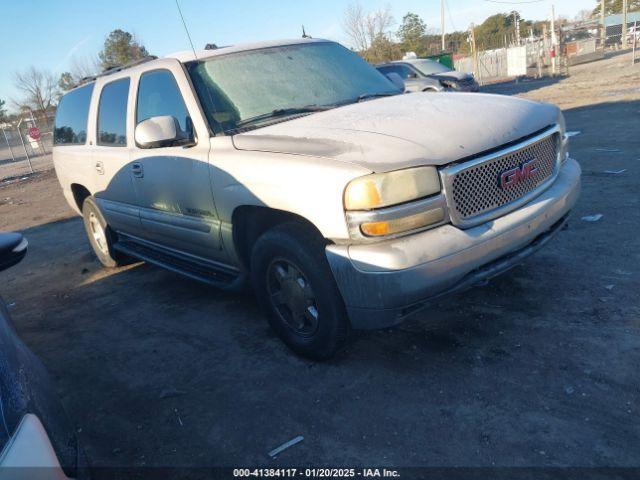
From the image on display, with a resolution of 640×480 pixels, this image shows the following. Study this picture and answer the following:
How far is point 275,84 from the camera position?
3807mm

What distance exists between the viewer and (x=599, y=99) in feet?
42.8

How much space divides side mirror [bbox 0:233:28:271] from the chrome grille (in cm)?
209

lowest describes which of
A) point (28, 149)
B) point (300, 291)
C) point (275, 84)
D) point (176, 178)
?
point (28, 149)

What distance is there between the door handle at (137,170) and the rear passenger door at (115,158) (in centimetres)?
11

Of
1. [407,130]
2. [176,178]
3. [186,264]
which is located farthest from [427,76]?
[407,130]

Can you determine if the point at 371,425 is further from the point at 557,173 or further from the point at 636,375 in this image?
the point at 557,173

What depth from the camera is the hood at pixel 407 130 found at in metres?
2.67

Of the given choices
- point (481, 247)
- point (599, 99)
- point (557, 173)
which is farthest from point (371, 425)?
point (599, 99)

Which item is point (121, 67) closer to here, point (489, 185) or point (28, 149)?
point (489, 185)

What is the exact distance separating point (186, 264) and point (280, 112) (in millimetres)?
1501

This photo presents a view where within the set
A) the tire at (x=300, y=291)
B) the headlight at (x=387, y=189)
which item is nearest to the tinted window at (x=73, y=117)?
the tire at (x=300, y=291)

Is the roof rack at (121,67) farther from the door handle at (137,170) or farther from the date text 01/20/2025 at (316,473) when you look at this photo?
the date text 01/20/2025 at (316,473)

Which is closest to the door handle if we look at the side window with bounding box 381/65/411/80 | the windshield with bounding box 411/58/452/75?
the side window with bounding box 381/65/411/80

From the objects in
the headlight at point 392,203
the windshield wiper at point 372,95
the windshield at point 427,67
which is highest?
the windshield wiper at point 372,95
